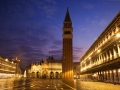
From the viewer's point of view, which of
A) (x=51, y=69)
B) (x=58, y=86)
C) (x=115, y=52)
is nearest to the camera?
(x=58, y=86)

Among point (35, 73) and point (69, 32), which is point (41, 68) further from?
point (69, 32)

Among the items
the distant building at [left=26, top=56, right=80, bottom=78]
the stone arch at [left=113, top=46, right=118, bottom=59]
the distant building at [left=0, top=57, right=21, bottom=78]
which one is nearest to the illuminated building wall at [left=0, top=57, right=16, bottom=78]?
the distant building at [left=0, top=57, right=21, bottom=78]

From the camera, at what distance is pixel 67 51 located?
112062 mm

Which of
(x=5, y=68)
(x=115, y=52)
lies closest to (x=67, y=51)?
(x=5, y=68)

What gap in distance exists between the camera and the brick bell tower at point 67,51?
353 feet

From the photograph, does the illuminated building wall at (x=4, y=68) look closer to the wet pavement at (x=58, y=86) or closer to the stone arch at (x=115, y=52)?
the wet pavement at (x=58, y=86)

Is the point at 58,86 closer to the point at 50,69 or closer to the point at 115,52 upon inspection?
the point at 115,52

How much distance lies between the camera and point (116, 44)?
37969 millimetres

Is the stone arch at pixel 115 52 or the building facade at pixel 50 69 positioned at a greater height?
→ the stone arch at pixel 115 52

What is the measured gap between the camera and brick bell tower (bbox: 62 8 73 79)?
108 meters

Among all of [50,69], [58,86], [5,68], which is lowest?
[58,86]

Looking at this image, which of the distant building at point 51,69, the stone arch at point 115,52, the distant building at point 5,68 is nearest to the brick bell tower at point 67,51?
the distant building at point 51,69

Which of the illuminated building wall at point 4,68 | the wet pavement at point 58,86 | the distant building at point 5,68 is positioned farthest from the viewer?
the distant building at point 5,68

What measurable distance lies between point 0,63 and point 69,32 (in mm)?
54872
